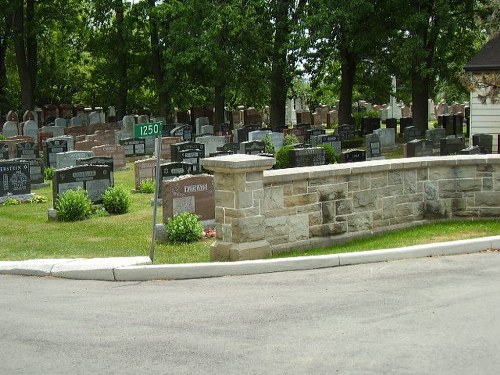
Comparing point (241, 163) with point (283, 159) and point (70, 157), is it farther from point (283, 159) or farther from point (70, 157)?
point (70, 157)

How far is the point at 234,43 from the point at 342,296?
2904 centimetres

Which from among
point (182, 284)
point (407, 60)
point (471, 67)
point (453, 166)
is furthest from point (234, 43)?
point (182, 284)

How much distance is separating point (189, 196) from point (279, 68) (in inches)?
986

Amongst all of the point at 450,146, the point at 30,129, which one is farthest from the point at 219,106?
the point at 450,146

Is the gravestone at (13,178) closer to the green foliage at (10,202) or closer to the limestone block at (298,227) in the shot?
the green foliage at (10,202)

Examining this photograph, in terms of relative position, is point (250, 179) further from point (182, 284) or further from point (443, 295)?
point (443, 295)

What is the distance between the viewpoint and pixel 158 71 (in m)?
45.1

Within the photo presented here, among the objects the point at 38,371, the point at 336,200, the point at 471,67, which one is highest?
the point at 471,67

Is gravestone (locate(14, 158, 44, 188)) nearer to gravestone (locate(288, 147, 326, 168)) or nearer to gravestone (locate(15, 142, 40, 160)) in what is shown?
gravestone (locate(15, 142, 40, 160))

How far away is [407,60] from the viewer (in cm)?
3350

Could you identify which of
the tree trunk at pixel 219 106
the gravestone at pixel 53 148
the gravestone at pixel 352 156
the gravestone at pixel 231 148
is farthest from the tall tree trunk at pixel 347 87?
the gravestone at pixel 352 156

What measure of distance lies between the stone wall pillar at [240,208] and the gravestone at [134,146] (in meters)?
20.0

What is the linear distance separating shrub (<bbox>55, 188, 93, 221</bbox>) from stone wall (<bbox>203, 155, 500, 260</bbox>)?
5477mm

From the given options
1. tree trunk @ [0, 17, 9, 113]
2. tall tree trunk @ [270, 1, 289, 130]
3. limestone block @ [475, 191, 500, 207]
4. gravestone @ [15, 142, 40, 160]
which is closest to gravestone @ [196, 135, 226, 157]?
gravestone @ [15, 142, 40, 160]
